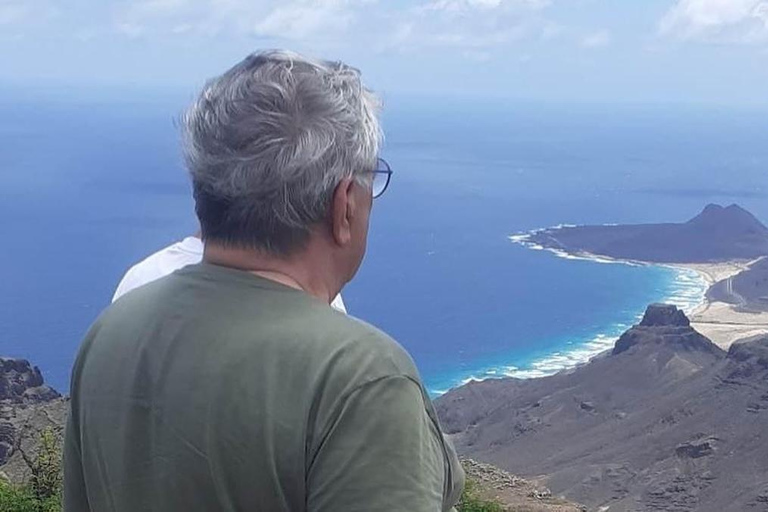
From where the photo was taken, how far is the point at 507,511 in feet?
58.3

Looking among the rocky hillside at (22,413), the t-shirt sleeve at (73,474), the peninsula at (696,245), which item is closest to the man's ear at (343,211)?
the t-shirt sleeve at (73,474)

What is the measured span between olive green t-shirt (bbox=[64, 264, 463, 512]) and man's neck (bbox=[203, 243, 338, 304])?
0.8 inches

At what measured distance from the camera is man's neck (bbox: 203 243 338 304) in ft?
5.29

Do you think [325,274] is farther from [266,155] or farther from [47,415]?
[47,415]

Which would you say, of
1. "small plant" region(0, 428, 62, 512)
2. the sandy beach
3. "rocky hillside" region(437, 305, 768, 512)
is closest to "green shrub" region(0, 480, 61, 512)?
"small plant" region(0, 428, 62, 512)

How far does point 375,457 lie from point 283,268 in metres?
0.35

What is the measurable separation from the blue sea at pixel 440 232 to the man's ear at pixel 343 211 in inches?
9.2

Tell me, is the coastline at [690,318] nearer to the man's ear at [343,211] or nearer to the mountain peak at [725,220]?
the mountain peak at [725,220]

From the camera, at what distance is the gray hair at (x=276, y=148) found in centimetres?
158

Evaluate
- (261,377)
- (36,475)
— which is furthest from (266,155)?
(36,475)

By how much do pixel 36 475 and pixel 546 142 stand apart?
14904cm

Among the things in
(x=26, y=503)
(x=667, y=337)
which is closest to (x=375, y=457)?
(x=26, y=503)

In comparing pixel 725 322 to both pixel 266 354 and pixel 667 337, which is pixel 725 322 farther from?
pixel 266 354

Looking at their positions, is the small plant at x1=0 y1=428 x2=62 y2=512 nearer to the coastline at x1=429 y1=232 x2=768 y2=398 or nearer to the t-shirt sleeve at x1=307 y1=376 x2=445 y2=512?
the t-shirt sleeve at x1=307 y1=376 x2=445 y2=512
